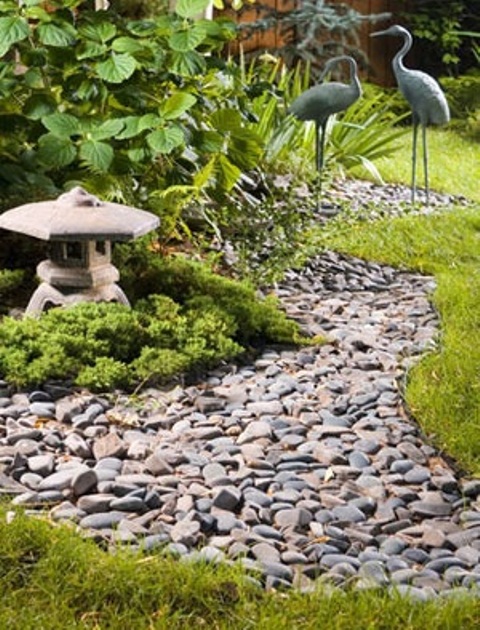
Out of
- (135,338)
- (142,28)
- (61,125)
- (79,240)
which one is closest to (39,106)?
(61,125)

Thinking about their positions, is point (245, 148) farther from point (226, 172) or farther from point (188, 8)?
point (188, 8)

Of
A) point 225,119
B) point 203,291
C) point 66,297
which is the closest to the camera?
point 66,297

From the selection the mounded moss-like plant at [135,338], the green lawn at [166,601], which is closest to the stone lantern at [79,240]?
the mounded moss-like plant at [135,338]

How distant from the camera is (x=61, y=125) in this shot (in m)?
4.27

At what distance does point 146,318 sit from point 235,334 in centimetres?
35

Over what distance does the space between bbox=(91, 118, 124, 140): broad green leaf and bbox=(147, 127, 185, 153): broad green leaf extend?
Answer: 13 centimetres

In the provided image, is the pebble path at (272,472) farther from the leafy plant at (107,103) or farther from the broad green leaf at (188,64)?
the broad green leaf at (188,64)

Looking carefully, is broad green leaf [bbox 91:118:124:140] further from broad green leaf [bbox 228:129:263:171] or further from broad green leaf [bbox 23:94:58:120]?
broad green leaf [bbox 228:129:263:171]

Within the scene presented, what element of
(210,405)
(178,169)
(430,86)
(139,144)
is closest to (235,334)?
(210,405)

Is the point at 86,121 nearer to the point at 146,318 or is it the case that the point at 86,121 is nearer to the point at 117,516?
the point at 146,318

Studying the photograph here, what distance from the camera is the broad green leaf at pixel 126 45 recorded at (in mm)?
4285

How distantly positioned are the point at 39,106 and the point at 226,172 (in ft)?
2.95

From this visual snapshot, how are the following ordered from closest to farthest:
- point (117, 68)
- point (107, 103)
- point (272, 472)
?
point (272, 472) → point (117, 68) → point (107, 103)

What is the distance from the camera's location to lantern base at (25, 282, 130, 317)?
3.83 metres
